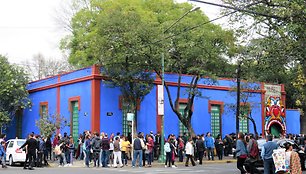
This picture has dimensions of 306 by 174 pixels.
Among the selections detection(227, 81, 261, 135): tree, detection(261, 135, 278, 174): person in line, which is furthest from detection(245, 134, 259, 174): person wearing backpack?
detection(227, 81, 261, 135): tree

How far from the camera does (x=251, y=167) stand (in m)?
18.8

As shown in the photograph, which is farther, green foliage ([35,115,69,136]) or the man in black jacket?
green foliage ([35,115,69,136])

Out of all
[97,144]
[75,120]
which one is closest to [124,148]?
[97,144]

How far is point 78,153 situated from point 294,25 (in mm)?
17501

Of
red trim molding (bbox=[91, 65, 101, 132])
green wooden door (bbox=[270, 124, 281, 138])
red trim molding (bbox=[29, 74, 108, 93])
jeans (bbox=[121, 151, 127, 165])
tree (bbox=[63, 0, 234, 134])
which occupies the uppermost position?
tree (bbox=[63, 0, 234, 134])

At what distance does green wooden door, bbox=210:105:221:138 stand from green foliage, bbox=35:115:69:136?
11969 mm

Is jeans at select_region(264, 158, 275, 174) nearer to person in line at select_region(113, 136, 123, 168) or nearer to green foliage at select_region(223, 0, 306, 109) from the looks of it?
green foliage at select_region(223, 0, 306, 109)

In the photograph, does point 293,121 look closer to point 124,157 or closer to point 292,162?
point 124,157

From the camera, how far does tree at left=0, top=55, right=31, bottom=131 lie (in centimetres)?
3547

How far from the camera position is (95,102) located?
102 feet

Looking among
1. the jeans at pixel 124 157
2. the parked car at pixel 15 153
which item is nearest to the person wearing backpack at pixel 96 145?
the jeans at pixel 124 157

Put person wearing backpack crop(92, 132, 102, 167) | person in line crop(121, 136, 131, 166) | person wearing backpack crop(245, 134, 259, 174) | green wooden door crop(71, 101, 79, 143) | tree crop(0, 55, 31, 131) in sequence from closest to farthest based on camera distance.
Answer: person wearing backpack crop(245, 134, 259, 174), person wearing backpack crop(92, 132, 102, 167), person in line crop(121, 136, 131, 166), green wooden door crop(71, 101, 79, 143), tree crop(0, 55, 31, 131)

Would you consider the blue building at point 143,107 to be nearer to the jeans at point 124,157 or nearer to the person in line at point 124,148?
the person in line at point 124,148

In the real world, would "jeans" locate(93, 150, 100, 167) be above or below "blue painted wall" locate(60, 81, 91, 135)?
below
